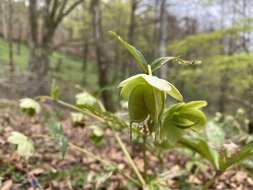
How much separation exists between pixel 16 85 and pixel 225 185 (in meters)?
4.38

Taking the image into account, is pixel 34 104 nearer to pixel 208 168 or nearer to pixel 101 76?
pixel 208 168

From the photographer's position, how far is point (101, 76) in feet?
21.6

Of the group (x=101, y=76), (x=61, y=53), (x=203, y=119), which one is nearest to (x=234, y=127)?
(x=203, y=119)

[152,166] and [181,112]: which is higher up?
[181,112]

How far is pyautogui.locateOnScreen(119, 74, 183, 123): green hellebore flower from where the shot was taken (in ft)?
2.93

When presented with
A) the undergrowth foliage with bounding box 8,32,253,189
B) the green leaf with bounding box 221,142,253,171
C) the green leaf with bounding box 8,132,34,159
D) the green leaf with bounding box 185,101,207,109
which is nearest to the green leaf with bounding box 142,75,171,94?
the undergrowth foliage with bounding box 8,32,253,189

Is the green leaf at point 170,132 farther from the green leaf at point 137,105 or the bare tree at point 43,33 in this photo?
the bare tree at point 43,33

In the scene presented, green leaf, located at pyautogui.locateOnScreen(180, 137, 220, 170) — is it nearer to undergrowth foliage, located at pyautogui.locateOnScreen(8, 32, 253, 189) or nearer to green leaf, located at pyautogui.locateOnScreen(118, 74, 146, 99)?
undergrowth foliage, located at pyautogui.locateOnScreen(8, 32, 253, 189)

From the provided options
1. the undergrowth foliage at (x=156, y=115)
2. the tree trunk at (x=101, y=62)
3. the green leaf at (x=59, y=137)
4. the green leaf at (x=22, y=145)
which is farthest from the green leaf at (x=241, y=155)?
the tree trunk at (x=101, y=62)

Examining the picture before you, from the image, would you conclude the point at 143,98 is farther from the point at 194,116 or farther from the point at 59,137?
the point at 59,137

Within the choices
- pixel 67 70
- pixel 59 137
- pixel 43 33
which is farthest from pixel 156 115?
pixel 67 70

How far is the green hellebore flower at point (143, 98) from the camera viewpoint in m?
0.89

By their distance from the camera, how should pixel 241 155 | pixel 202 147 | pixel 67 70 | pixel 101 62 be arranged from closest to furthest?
pixel 241 155
pixel 202 147
pixel 101 62
pixel 67 70

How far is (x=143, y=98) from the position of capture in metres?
0.91
